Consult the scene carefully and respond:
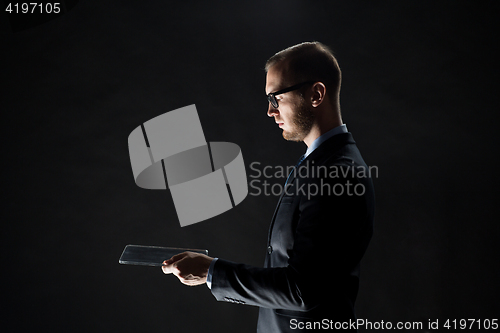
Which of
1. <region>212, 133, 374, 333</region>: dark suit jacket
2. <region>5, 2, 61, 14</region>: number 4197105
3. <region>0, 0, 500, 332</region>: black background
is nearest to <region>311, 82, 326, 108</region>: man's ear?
<region>212, 133, 374, 333</region>: dark suit jacket

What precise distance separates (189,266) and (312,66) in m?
0.68

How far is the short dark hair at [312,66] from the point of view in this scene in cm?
106

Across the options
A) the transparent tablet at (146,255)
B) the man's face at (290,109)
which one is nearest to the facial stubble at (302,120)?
the man's face at (290,109)

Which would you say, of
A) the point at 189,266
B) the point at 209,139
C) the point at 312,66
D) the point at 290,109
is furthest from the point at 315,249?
the point at 209,139

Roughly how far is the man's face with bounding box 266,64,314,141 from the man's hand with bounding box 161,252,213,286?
47 centimetres

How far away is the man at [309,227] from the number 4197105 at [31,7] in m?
1.90

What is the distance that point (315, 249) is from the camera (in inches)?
32.1

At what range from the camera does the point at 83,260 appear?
7.41 feet

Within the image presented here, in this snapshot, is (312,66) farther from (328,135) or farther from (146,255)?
(146,255)

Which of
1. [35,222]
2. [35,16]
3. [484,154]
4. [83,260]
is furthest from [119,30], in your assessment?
[484,154]

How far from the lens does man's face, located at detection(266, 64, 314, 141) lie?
106cm

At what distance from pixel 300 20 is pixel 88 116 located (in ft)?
5.09

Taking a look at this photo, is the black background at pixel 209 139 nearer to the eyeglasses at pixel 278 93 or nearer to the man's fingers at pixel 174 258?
the eyeglasses at pixel 278 93
